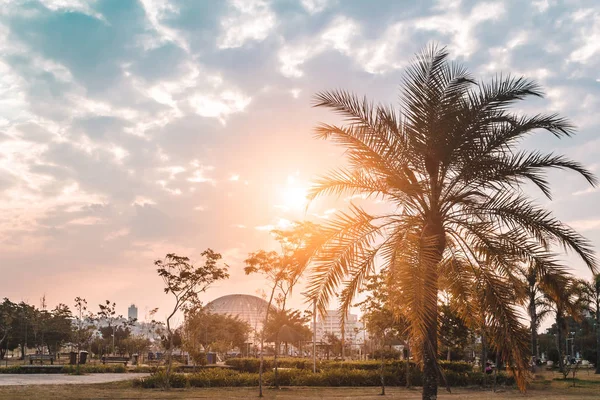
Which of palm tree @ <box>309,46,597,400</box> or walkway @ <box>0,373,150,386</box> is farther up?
palm tree @ <box>309,46,597,400</box>

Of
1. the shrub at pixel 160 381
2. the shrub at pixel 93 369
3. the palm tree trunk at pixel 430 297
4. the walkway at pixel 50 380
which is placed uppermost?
the palm tree trunk at pixel 430 297

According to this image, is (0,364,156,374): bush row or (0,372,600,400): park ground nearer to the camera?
(0,372,600,400): park ground

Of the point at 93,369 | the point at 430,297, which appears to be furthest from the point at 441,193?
the point at 93,369

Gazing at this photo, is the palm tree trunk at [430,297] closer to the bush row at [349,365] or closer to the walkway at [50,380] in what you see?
the bush row at [349,365]

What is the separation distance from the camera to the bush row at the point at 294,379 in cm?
2714

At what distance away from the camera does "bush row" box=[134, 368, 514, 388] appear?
2714 cm

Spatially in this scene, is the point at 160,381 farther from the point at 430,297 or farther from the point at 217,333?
the point at 217,333

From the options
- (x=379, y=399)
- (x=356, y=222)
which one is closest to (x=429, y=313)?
(x=356, y=222)

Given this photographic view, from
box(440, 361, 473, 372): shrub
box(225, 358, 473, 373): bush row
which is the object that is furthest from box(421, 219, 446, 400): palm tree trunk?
box(440, 361, 473, 372): shrub

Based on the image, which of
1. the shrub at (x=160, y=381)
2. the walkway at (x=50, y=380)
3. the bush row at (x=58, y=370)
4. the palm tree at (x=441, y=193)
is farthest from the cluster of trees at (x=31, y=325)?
the palm tree at (x=441, y=193)

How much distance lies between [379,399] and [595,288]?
44069 mm

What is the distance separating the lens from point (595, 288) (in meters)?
56.3

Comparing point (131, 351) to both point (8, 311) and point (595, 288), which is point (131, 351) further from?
point (595, 288)

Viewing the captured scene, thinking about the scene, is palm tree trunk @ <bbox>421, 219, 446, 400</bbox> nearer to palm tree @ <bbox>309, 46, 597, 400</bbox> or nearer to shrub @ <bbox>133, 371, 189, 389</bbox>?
palm tree @ <bbox>309, 46, 597, 400</bbox>
